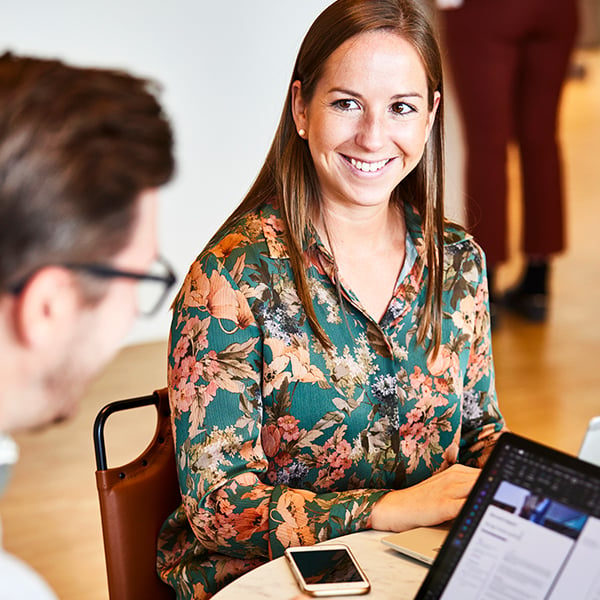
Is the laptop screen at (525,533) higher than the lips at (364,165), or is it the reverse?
the lips at (364,165)

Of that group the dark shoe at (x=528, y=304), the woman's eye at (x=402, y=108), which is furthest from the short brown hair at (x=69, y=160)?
the dark shoe at (x=528, y=304)

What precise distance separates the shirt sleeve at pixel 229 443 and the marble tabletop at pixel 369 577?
0.07 meters

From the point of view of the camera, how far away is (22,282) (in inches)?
31.1

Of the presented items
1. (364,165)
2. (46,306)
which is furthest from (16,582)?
(364,165)

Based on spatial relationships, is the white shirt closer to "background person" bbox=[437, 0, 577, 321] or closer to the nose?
the nose

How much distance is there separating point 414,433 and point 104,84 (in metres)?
1.02

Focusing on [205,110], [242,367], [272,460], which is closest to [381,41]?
[242,367]

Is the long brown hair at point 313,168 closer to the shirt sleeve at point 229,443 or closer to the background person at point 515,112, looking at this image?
the shirt sleeve at point 229,443

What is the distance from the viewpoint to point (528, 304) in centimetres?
454

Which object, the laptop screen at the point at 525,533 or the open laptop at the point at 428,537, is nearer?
the laptop screen at the point at 525,533

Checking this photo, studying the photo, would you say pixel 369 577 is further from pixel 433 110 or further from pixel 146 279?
pixel 433 110

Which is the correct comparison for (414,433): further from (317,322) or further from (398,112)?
(398,112)

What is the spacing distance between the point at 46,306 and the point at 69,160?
118mm

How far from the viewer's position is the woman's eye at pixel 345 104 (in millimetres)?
1649
